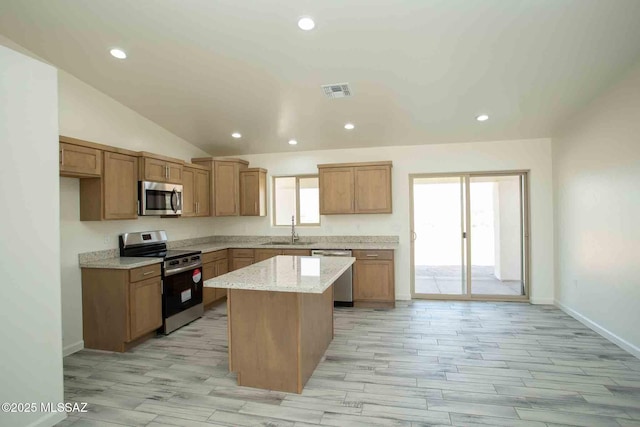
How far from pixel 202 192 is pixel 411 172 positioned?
342cm

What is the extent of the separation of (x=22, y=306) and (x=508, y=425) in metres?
3.26

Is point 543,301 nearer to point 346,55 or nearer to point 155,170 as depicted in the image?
point 346,55

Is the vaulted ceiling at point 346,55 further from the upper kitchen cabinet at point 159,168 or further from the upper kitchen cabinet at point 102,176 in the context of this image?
the upper kitchen cabinet at point 102,176

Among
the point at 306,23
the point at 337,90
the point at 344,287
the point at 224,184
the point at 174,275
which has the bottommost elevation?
the point at 344,287

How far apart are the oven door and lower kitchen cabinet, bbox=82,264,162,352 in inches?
11.3

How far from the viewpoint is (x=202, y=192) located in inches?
205

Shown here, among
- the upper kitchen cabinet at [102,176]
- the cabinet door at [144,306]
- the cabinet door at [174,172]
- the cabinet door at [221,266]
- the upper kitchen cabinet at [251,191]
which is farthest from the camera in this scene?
the upper kitchen cabinet at [251,191]

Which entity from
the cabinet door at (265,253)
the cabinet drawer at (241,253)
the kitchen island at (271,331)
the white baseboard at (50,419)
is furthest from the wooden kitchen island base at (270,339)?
the cabinet drawer at (241,253)

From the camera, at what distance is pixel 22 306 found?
2055 millimetres

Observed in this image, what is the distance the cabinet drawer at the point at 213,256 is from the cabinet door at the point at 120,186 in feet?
3.90

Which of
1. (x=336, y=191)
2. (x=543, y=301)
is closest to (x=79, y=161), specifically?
(x=336, y=191)

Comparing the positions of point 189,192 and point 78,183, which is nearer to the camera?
point 78,183

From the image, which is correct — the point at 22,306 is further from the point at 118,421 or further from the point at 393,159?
the point at 393,159

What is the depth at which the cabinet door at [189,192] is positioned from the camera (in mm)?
4738
